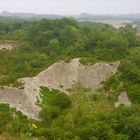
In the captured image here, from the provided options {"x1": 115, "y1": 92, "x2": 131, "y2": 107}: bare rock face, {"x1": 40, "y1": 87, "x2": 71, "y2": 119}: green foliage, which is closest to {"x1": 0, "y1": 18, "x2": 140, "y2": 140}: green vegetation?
{"x1": 40, "y1": 87, "x2": 71, "y2": 119}: green foliage

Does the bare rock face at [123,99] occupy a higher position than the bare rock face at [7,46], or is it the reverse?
the bare rock face at [7,46]

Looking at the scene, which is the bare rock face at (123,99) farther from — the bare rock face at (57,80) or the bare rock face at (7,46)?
the bare rock face at (7,46)

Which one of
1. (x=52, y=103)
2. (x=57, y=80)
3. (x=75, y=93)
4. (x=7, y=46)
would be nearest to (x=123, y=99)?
(x=75, y=93)

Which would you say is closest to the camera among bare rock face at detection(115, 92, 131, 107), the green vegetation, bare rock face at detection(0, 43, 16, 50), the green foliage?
the green vegetation

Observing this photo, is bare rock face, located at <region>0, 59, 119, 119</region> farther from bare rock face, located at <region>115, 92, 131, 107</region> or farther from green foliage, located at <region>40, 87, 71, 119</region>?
bare rock face, located at <region>115, 92, 131, 107</region>

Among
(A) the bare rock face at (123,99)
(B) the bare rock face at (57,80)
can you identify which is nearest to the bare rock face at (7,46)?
(B) the bare rock face at (57,80)

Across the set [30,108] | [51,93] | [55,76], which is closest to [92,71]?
[55,76]
